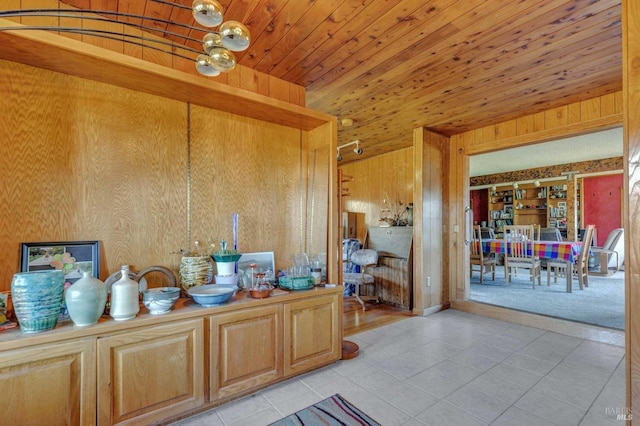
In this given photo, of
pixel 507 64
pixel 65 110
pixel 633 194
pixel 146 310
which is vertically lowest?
pixel 146 310

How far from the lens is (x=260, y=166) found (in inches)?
103

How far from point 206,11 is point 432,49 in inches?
68.5

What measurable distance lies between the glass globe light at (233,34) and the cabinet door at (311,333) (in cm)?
168

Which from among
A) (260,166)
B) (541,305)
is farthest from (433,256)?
(260,166)

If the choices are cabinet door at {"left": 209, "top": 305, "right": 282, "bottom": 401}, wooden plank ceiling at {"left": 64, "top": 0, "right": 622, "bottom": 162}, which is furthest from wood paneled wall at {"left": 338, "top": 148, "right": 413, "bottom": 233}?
cabinet door at {"left": 209, "top": 305, "right": 282, "bottom": 401}

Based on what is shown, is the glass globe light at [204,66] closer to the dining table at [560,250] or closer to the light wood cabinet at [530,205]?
the dining table at [560,250]

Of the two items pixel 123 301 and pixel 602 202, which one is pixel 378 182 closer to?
pixel 123 301

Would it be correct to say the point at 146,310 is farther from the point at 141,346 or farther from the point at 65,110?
the point at 65,110

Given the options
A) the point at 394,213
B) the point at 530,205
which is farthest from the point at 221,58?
the point at 530,205

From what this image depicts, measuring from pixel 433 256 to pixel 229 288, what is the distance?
2.99 metres

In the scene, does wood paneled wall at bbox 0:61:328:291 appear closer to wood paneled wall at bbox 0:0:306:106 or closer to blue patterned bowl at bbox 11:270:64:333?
wood paneled wall at bbox 0:0:306:106

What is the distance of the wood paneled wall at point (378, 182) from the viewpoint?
528 cm

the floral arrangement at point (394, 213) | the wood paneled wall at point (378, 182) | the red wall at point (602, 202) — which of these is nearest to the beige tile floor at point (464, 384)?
the floral arrangement at point (394, 213)

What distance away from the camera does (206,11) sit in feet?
3.83
